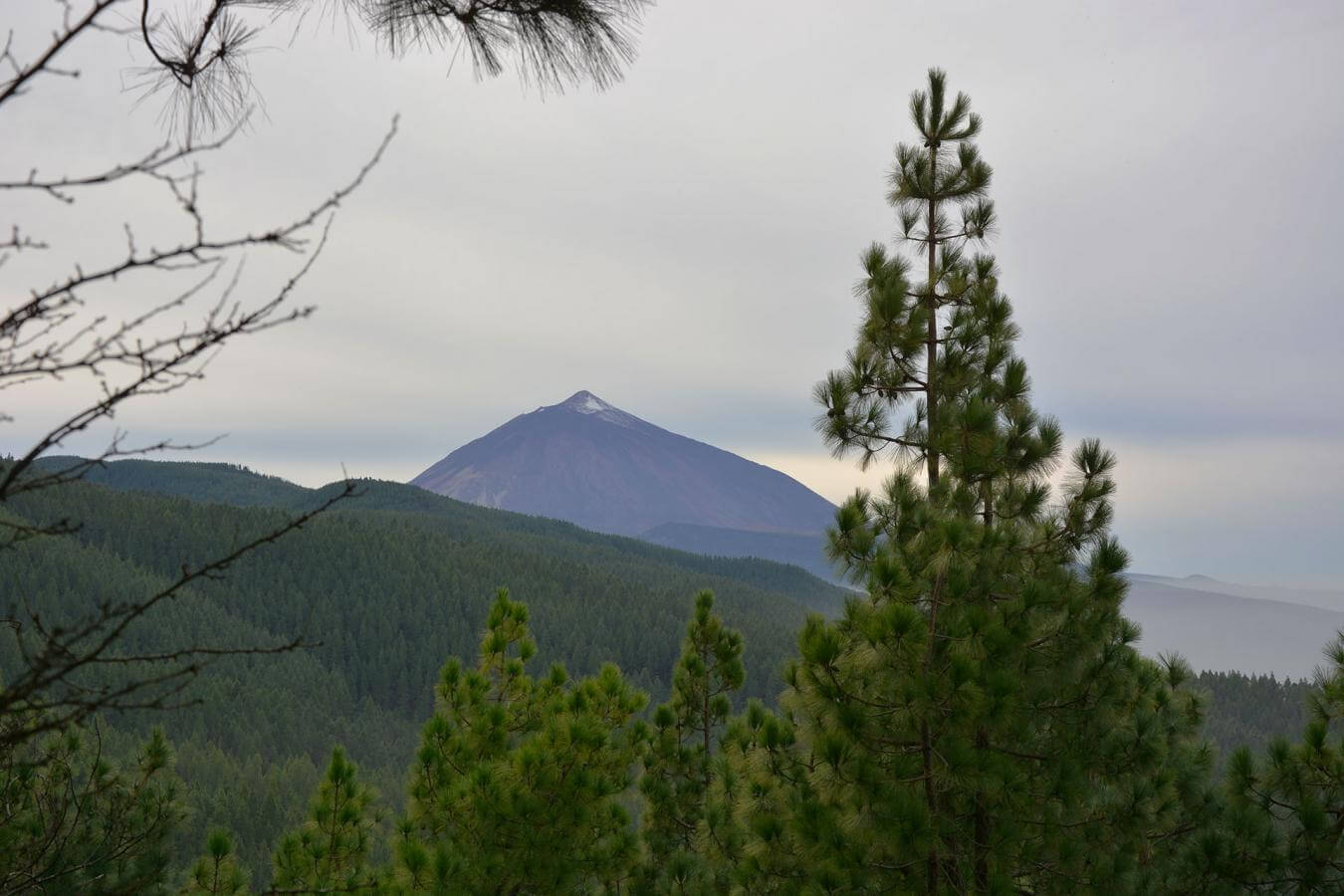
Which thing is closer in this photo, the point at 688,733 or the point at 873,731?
the point at 873,731

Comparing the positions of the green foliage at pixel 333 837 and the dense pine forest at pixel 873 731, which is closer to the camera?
the dense pine forest at pixel 873 731

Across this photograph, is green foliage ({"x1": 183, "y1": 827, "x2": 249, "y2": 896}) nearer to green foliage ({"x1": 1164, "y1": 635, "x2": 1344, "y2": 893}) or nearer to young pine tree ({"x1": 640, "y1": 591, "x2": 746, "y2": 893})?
young pine tree ({"x1": 640, "y1": 591, "x2": 746, "y2": 893})

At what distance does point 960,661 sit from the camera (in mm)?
6887

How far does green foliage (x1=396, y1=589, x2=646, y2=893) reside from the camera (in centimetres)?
948

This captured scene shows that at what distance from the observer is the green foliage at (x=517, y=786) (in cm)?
948

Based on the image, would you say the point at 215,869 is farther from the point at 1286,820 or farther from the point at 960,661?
the point at 1286,820

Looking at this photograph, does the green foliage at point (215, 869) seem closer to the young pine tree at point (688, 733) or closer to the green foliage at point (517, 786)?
the green foliage at point (517, 786)

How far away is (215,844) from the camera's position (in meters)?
8.47

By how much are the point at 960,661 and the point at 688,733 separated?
300 inches

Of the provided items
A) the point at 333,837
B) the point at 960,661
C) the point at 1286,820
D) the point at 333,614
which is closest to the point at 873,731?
the point at 960,661

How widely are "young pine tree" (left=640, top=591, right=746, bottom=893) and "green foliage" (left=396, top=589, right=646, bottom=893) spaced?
114cm

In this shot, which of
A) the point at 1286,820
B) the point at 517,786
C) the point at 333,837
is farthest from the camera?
the point at 333,837

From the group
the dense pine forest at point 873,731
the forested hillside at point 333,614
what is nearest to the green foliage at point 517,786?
the dense pine forest at point 873,731

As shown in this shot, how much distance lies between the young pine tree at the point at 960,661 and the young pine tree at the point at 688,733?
4.55m
